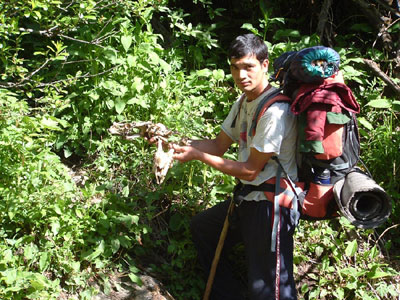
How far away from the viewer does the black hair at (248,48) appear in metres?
3.72

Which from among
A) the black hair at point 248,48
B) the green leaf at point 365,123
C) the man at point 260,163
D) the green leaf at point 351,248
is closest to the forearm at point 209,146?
the man at point 260,163

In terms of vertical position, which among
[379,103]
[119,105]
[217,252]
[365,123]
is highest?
[119,105]

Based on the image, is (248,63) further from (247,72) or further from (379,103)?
(379,103)

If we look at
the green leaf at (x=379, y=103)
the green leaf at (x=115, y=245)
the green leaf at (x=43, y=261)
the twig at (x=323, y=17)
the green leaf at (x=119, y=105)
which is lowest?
the green leaf at (x=115, y=245)

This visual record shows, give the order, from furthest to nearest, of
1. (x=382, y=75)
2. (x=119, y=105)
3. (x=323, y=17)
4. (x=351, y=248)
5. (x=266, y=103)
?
(x=323, y=17), (x=382, y=75), (x=119, y=105), (x=351, y=248), (x=266, y=103)

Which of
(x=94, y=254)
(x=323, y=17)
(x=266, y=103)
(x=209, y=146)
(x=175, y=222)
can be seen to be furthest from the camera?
(x=323, y=17)

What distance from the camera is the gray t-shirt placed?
Result: 139 inches

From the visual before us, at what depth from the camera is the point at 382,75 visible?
19.9 ft

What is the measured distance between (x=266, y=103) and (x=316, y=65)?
0.42 m

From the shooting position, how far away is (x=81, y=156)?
525 cm

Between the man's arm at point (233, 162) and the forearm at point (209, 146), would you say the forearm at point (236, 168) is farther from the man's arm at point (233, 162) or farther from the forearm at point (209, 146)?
the forearm at point (209, 146)

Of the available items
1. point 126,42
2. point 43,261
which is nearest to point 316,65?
point 126,42

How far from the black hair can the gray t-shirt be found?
10.3 inches

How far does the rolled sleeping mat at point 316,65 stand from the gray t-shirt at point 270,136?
243mm
